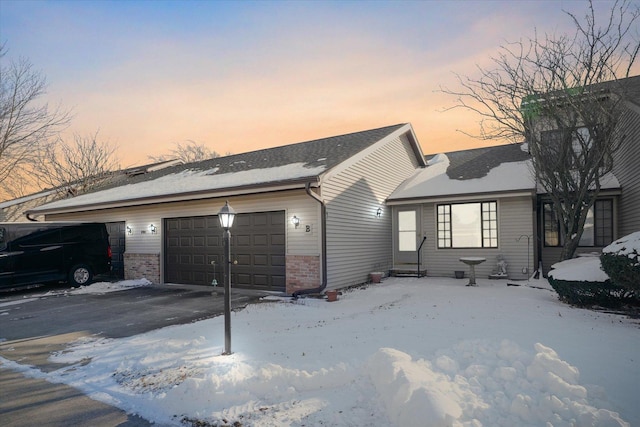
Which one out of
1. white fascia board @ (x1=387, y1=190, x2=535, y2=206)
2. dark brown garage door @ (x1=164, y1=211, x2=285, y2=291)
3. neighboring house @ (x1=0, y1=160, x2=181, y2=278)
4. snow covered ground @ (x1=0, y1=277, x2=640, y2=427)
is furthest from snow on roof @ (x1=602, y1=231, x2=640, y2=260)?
neighboring house @ (x1=0, y1=160, x2=181, y2=278)

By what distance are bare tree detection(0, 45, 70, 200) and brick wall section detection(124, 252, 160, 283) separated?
9.34 metres

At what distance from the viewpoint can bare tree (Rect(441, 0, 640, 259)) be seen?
31.0 ft

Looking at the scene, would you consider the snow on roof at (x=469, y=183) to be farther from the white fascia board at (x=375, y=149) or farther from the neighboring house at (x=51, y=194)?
the neighboring house at (x=51, y=194)

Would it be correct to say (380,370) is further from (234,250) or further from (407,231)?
(407,231)

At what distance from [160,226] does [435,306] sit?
9.74 metres

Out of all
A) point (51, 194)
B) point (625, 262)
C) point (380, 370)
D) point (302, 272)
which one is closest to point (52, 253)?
point (302, 272)

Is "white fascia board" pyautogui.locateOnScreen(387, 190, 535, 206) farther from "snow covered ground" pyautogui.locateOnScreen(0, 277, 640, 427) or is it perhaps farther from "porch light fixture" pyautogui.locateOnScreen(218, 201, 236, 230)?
"porch light fixture" pyautogui.locateOnScreen(218, 201, 236, 230)

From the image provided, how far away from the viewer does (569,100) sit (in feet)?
32.3

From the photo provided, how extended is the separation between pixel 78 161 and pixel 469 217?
105 feet

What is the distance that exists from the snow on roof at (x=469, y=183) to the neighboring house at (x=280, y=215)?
0.72 meters

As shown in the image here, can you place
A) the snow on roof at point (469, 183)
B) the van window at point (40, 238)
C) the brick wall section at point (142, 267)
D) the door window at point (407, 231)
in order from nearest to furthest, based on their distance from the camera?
the van window at point (40, 238) < the snow on roof at point (469, 183) < the brick wall section at point (142, 267) < the door window at point (407, 231)

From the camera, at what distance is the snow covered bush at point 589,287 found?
723cm

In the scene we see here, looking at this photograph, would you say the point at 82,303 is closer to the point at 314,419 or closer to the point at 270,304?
the point at 270,304

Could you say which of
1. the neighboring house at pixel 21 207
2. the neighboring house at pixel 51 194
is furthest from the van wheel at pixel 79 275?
the neighboring house at pixel 21 207
